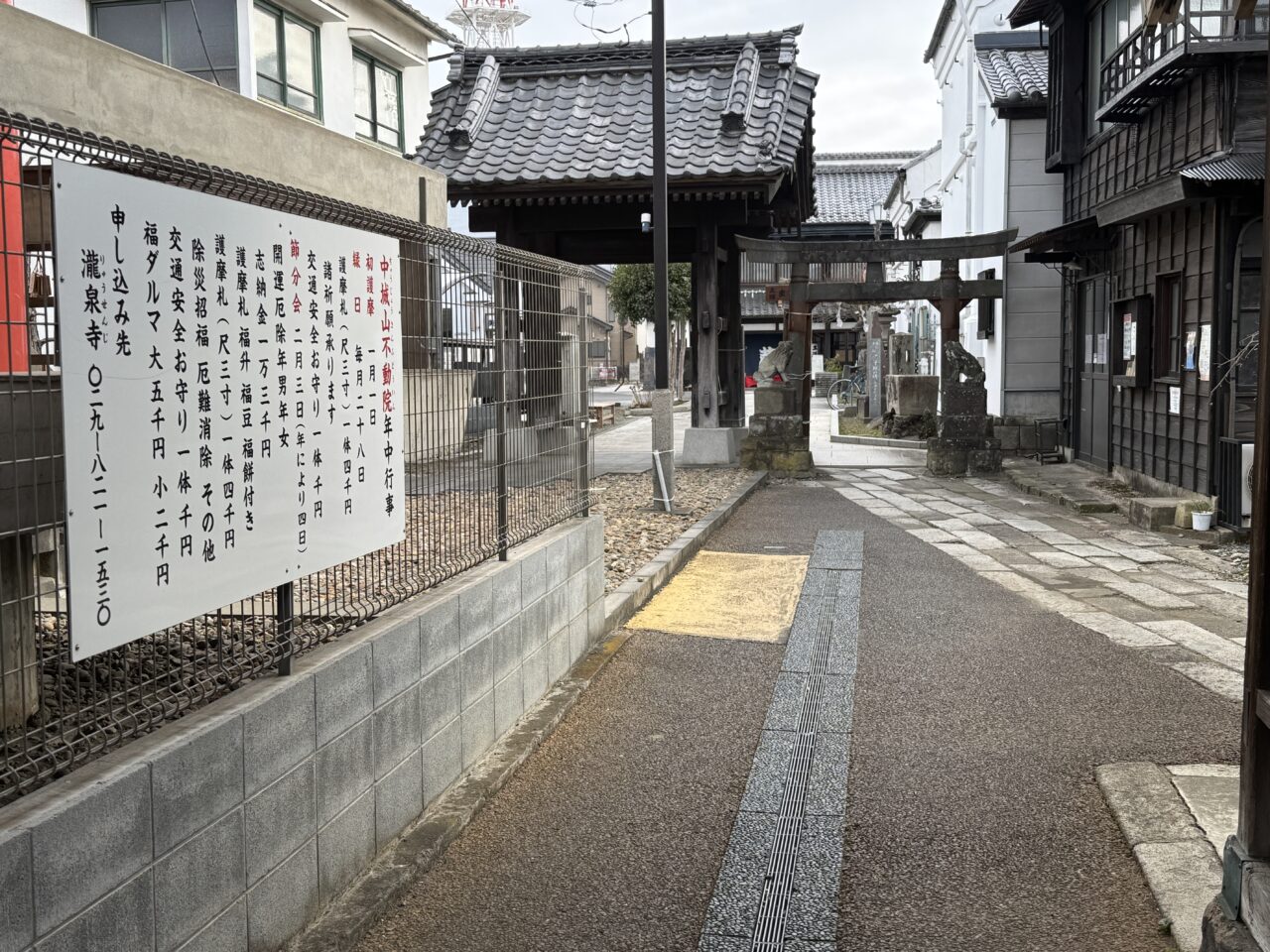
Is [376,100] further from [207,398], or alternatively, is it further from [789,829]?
[207,398]

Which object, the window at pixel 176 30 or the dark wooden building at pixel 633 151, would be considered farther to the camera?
the dark wooden building at pixel 633 151

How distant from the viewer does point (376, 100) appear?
770 inches

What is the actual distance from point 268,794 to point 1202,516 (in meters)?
10.9

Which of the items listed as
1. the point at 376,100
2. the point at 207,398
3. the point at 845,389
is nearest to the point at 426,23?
the point at 376,100

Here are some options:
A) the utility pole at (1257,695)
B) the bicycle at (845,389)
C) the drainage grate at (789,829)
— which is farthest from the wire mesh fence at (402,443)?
the bicycle at (845,389)

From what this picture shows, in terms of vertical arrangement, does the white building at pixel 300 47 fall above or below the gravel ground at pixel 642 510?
above

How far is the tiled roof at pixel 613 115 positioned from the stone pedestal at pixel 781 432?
3463 mm

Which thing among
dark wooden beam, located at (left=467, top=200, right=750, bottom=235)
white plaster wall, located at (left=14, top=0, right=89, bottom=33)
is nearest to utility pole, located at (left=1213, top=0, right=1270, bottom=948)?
dark wooden beam, located at (left=467, top=200, right=750, bottom=235)

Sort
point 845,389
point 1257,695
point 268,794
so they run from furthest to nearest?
point 845,389, point 268,794, point 1257,695

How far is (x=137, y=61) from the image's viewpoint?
1098cm

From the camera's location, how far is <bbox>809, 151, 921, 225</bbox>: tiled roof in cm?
5100

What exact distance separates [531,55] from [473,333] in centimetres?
1473

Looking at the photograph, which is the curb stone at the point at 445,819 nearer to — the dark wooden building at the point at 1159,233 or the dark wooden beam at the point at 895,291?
the dark wooden building at the point at 1159,233

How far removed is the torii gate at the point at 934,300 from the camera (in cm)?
1792
